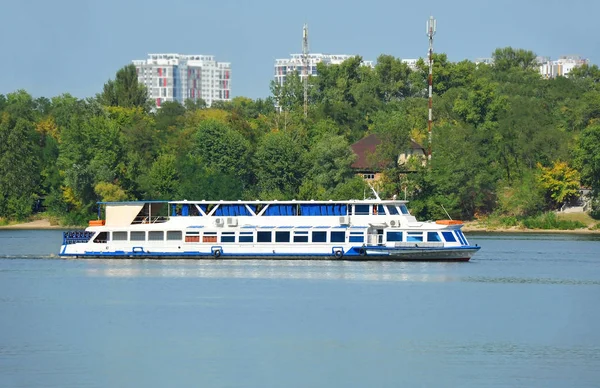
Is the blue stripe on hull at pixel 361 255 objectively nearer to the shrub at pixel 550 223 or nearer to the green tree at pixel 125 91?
the shrub at pixel 550 223

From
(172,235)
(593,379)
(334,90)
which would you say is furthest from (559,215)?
(593,379)

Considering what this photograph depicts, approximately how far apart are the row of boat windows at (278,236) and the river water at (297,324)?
54.5 inches

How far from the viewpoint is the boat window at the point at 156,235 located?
214 feet

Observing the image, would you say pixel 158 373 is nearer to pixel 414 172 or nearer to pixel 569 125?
pixel 414 172

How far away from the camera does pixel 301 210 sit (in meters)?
65.1

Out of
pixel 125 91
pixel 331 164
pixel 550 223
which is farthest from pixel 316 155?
pixel 125 91

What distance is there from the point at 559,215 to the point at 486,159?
28.1ft

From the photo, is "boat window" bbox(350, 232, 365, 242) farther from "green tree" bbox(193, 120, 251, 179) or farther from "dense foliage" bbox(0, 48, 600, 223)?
"green tree" bbox(193, 120, 251, 179)

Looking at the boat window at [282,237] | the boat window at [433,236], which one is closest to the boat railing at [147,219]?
the boat window at [282,237]

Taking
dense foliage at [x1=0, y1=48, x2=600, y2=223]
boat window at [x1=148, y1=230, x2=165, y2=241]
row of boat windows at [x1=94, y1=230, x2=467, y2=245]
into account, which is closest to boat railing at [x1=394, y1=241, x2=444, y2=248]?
row of boat windows at [x1=94, y1=230, x2=467, y2=245]

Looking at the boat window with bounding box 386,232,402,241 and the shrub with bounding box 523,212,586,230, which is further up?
the shrub with bounding box 523,212,586,230

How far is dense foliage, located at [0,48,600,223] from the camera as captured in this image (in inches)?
4067

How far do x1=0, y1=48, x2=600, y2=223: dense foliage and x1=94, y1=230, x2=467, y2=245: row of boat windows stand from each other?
3508cm

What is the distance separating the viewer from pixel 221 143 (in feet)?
362
